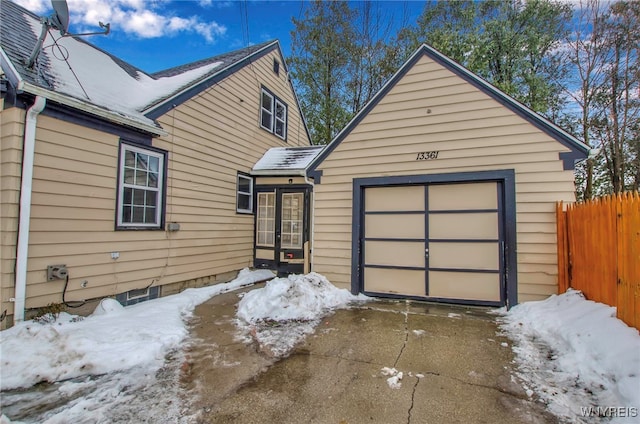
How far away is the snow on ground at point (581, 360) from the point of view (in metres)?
2.47

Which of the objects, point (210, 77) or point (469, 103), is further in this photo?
point (210, 77)

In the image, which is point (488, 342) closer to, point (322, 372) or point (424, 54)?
point (322, 372)

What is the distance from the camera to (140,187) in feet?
19.1

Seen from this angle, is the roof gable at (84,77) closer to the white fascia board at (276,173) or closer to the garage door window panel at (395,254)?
the white fascia board at (276,173)

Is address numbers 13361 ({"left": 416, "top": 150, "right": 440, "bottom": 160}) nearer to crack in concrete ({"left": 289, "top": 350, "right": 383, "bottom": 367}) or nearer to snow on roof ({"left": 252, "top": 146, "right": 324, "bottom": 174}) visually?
Result: snow on roof ({"left": 252, "top": 146, "right": 324, "bottom": 174})

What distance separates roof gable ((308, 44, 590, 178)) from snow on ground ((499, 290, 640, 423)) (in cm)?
248

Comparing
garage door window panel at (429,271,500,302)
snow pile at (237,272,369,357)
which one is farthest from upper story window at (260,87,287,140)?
garage door window panel at (429,271,500,302)

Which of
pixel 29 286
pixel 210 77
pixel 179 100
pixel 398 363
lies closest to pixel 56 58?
pixel 179 100

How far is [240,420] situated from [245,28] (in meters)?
8.91

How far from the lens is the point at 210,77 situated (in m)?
7.51

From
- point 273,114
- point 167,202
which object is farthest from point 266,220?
point 273,114

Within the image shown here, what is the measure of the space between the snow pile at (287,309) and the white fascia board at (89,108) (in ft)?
12.3

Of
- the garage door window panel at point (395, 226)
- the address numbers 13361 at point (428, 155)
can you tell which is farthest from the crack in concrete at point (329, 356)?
the address numbers 13361 at point (428, 155)

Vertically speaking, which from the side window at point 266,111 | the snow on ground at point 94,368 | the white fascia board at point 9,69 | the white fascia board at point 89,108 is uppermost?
the side window at point 266,111
